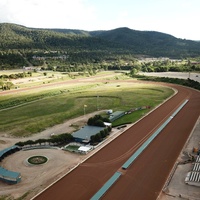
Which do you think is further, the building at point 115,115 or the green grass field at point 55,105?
the building at point 115,115

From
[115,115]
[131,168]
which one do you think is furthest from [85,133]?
[131,168]

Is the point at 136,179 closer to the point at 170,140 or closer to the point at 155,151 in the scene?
the point at 155,151

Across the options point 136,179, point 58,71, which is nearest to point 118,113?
point 136,179

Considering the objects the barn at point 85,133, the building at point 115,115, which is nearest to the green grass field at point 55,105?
the building at point 115,115

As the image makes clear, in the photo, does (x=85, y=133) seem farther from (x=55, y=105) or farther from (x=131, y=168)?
(x=55, y=105)

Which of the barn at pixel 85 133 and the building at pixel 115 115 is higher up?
the building at pixel 115 115

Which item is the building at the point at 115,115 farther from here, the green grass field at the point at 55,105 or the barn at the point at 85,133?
the barn at the point at 85,133
